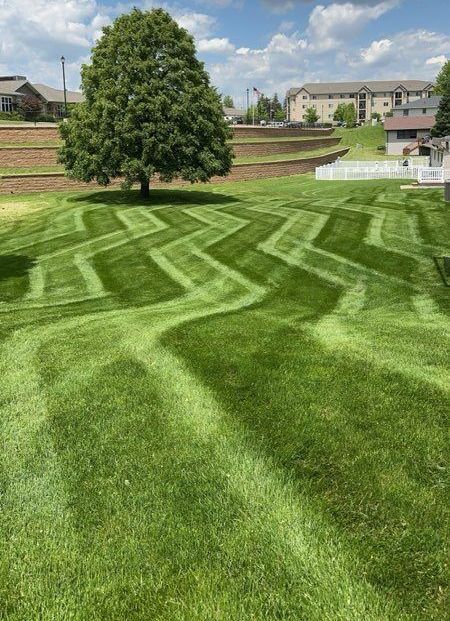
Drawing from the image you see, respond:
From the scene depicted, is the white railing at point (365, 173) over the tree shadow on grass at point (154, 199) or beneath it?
over

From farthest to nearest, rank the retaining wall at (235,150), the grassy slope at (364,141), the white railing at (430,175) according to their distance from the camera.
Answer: the grassy slope at (364,141), the retaining wall at (235,150), the white railing at (430,175)

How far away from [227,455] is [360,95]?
181000mm

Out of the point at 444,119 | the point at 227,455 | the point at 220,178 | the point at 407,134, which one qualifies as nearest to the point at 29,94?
the point at 220,178

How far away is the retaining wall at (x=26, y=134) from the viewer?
44.4 metres

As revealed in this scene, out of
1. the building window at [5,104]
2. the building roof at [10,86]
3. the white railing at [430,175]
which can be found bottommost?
the white railing at [430,175]

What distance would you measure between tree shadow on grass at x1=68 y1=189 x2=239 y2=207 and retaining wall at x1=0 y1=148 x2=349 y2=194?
297cm

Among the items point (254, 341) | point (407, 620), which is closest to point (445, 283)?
point (254, 341)

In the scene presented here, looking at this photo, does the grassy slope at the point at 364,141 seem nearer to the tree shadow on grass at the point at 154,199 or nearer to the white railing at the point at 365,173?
the white railing at the point at 365,173

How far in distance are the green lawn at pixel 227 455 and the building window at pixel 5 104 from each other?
80.8 m

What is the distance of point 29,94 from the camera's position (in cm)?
8700

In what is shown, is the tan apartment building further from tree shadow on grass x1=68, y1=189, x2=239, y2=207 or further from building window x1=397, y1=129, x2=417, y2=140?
tree shadow on grass x1=68, y1=189, x2=239, y2=207

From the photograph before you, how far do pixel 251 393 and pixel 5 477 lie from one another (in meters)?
2.84

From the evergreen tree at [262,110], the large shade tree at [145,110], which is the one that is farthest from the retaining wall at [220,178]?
the evergreen tree at [262,110]

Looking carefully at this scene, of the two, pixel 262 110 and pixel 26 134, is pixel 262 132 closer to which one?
pixel 26 134
